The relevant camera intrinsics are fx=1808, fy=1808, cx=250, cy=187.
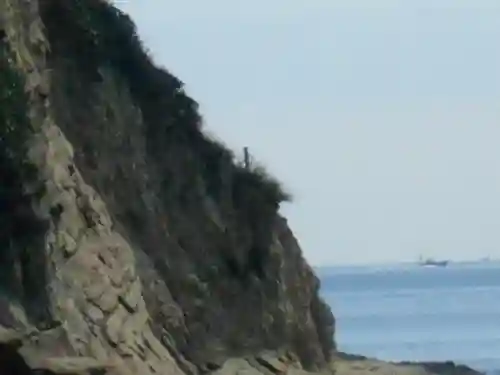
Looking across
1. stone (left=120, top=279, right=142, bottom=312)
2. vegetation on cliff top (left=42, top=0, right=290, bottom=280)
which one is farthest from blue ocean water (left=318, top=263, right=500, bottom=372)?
stone (left=120, top=279, right=142, bottom=312)

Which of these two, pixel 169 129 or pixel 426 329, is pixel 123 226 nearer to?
pixel 169 129

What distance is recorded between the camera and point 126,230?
789 inches

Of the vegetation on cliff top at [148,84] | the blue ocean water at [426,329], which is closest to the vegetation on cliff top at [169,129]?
the vegetation on cliff top at [148,84]

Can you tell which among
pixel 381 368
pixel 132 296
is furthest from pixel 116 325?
pixel 381 368

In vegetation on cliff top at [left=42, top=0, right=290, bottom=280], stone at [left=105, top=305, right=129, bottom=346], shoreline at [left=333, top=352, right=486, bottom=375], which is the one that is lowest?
stone at [left=105, top=305, right=129, bottom=346]

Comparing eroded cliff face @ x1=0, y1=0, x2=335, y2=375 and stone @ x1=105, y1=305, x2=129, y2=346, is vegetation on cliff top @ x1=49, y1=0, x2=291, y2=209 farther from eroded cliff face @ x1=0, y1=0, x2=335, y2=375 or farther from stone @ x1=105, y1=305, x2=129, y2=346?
stone @ x1=105, y1=305, x2=129, y2=346

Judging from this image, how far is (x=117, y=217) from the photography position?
1988 centimetres

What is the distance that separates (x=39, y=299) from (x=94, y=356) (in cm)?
73

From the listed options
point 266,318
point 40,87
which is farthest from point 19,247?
point 266,318

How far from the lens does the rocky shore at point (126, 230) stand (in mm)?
16859

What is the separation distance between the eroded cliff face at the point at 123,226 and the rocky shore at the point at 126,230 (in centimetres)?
2

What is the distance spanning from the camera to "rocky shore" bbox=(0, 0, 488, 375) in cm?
1686

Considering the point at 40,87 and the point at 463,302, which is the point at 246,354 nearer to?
the point at 40,87

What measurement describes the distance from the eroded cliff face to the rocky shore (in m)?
0.02
